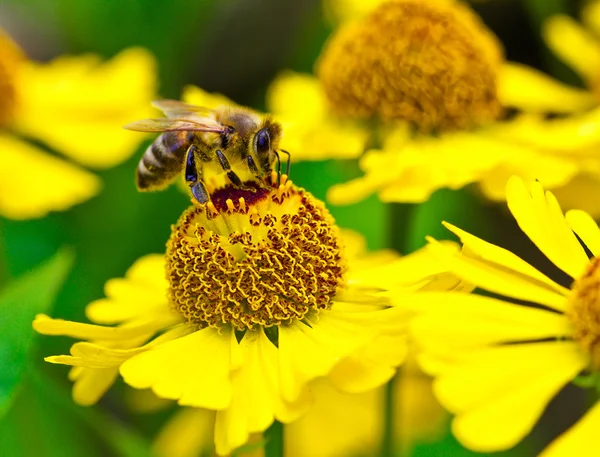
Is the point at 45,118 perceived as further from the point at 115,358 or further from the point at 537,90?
the point at 115,358

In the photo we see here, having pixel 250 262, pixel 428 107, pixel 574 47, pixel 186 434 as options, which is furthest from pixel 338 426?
pixel 574 47

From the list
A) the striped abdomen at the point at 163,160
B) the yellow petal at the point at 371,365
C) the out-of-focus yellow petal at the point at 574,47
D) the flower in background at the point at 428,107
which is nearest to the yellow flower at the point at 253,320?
the yellow petal at the point at 371,365

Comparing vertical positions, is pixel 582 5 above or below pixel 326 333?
below

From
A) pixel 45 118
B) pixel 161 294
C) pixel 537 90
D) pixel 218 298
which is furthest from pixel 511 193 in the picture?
pixel 45 118

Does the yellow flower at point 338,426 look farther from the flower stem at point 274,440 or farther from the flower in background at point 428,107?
the flower stem at point 274,440

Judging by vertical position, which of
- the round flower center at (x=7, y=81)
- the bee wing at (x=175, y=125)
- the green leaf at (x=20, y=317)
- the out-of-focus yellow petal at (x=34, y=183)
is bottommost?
the out-of-focus yellow petal at (x=34, y=183)

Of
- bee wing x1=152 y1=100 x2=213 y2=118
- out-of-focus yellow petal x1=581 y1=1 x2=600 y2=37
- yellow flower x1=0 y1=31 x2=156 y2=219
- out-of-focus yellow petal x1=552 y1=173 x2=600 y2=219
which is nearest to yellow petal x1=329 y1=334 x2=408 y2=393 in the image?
bee wing x1=152 y1=100 x2=213 y2=118

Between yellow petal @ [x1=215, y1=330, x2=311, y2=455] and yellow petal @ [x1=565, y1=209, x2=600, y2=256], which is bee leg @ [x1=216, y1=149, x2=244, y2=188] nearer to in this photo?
yellow petal @ [x1=215, y1=330, x2=311, y2=455]
